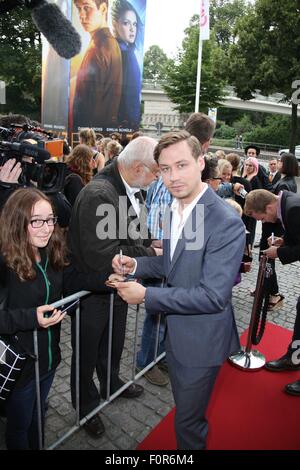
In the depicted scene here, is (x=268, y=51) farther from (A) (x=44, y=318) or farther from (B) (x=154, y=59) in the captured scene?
(B) (x=154, y=59)

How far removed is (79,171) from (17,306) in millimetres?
2856

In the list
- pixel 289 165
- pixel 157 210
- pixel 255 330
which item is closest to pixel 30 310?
pixel 157 210

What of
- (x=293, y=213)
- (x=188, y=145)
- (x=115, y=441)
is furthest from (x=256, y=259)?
(x=188, y=145)

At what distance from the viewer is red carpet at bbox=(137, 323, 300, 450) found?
2982mm

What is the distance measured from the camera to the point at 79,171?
4.88 meters

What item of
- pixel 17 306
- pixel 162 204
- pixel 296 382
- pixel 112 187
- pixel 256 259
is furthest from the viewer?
pixel 256 259

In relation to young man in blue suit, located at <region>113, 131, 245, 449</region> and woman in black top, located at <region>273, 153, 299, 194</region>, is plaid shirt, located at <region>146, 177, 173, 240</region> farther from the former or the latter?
woman in black top, located at <region>273, 153, 299, 194</region>

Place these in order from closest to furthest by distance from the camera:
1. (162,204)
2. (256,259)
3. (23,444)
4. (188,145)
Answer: (188,145), (23,444), (162,204), (256,259)

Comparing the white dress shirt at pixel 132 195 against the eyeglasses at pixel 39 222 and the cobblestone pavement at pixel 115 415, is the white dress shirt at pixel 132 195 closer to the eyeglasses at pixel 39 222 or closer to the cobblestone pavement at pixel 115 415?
the eyeglasses at pixel 39 222

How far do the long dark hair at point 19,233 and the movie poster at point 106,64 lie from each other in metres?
13.8

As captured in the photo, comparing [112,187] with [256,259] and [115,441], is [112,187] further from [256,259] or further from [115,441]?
[256,259]

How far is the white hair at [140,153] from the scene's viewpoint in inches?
109

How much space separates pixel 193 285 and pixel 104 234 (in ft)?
2.59
